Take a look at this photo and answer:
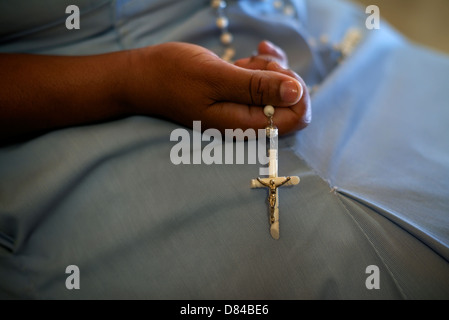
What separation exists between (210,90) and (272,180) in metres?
0.18

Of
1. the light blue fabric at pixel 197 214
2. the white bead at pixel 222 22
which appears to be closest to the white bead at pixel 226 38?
the white bead at pixel 222 22

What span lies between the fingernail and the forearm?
0.89 feet

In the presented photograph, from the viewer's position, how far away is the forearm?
1.77 ft

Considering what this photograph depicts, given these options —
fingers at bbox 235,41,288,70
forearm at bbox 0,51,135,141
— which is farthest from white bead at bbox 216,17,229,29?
forearm at bbox 0,51,135,141

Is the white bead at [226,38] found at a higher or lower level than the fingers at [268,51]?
higher

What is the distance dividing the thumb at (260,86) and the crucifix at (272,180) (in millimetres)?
29

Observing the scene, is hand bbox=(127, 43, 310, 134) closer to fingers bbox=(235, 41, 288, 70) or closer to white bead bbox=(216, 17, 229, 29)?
fingers bbox=(235, 41, 288, 70)

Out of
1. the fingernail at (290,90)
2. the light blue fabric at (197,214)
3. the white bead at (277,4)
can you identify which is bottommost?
the light blue fabric at (197,214)

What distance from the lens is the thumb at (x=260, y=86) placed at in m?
0.50

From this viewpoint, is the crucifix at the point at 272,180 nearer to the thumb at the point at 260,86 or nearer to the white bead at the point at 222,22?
the thumb at the point at 260,86

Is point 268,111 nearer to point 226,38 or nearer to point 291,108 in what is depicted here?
point 291,108

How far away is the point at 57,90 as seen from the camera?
0.55 m

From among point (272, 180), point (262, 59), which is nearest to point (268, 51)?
point (262, 59)
